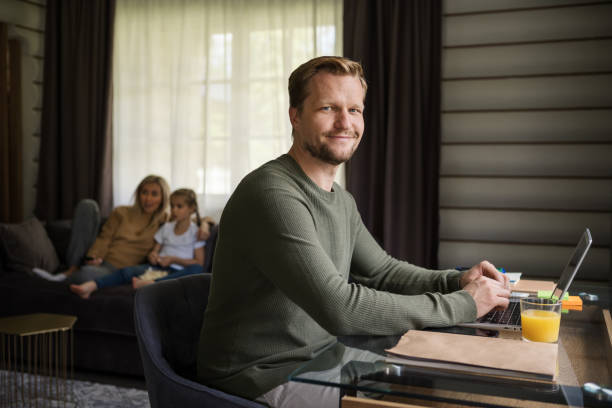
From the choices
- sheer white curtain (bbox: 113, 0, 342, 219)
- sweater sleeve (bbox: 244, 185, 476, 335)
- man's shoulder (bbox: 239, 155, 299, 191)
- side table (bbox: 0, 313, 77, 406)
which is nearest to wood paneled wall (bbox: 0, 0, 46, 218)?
sheer white curtain (bbox: 113, 0, 342, 219)

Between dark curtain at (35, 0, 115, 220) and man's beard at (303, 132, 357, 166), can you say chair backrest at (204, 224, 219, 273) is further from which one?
man's beard at (303, 132, 357, 166)

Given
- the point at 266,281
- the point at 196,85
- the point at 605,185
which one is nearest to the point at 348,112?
the point at 266,281

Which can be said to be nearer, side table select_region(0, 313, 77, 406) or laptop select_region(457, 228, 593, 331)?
laptop select_region(457, 228, 593, 331)

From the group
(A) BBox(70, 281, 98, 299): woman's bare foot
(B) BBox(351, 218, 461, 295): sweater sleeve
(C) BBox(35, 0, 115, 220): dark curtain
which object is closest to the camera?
(B) BBox(351, 218, 461, 295): sweater sleeve

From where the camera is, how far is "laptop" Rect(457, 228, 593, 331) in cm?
119

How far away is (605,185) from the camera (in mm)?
3535

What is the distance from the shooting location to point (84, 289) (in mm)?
3146

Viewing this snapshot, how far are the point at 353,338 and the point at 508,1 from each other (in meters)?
3.22

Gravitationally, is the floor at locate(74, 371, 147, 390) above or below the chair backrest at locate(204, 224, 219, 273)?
below

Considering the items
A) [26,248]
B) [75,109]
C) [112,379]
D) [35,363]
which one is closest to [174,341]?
[35,363]

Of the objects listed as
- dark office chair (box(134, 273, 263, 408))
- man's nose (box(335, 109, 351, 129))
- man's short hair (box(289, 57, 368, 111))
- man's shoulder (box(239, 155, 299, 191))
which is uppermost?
man's short hair (box(289, 57, 368, 111))

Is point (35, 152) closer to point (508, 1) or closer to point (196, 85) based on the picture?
point (196, 85)

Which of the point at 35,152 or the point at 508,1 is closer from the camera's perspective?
the point at 508,1

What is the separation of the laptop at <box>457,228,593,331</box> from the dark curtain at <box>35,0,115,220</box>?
3758 millimetres
